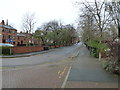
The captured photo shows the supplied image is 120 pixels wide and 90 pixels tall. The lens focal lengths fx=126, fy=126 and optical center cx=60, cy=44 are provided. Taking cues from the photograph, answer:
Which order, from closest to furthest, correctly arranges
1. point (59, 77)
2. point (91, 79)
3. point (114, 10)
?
point (91, 79) → point (59, 77) → point (114, 10)

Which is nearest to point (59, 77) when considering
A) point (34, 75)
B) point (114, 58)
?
point (34, 75)

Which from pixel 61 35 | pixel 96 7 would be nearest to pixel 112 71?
pixel 96 7

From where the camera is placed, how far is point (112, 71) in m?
8.15

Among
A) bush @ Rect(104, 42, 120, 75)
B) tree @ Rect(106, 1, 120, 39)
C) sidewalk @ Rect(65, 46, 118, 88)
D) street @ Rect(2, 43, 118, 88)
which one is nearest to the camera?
sidewalk @ Rect(65, 46, 118, 88)

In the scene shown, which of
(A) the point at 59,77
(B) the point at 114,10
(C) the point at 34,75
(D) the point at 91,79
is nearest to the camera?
(D) the point at 91,79

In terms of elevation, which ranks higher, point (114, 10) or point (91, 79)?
point (114, 10)

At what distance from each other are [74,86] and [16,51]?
68.3 feet

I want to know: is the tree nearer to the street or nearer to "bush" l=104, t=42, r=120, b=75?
the street

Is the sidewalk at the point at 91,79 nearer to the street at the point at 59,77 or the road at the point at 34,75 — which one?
the street at the point at 59,77

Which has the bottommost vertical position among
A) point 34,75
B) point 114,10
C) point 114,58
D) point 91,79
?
point 34,75

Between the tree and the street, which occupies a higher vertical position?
the tree

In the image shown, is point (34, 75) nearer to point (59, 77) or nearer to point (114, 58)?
point (59, 77)

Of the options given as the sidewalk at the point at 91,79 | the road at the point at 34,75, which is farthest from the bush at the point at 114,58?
the road at the point at 34,75

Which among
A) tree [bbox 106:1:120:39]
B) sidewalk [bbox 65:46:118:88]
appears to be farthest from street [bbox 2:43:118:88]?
tree [bbox 106:1:120:39]
